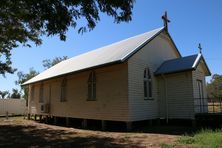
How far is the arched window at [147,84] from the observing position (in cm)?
1620

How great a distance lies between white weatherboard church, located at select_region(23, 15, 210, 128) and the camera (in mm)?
15007

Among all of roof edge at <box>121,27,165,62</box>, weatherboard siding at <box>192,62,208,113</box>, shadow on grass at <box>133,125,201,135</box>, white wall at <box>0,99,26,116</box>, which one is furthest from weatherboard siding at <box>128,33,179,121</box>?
white wall at <box>0,99,26,116</box>

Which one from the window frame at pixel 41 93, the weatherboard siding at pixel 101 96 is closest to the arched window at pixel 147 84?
the weatherboard siding at pixel 101 96

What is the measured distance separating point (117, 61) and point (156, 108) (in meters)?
4.72

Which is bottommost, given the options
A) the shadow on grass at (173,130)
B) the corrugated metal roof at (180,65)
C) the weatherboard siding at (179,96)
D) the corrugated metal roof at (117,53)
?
the shadow on grass at (173,130)

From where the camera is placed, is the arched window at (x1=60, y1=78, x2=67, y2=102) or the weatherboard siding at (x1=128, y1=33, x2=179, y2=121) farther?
the arched window at (x1=60, y1=78, x2=67, y2=102)

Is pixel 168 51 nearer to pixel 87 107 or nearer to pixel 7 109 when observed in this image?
pixel 87 107

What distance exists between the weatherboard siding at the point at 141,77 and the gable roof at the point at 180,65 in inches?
22.2

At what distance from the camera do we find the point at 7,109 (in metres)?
36.2

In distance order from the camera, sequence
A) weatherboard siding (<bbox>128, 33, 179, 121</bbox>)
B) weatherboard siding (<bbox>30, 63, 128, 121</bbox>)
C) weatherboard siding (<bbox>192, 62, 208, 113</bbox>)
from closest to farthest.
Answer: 1. weatherboard siding (<bbox>128, 33, 179, 121</bbox>)
2. weatherboard siding (<bbox>30, 63, 128, 121</bbox>)
3. weatherboard siding (<bbox>192, 62, 208, 113</bbox>)

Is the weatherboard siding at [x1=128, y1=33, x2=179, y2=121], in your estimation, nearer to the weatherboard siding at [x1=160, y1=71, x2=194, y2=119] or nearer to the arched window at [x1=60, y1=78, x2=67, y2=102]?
the weatherboard siding at [x1=160, y1=71, x2=194, y2=119]

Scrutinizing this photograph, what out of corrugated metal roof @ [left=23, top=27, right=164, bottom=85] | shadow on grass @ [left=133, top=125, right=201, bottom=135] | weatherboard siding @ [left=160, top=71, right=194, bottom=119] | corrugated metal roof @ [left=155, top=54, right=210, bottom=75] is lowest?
shadow on grass @ [left=133, top=125, right=201, bottom=135]

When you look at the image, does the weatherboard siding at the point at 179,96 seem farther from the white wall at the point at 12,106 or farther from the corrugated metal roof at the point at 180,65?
the white wall at the point at 12,106

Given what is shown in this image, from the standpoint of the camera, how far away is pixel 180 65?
16047 millimetres
